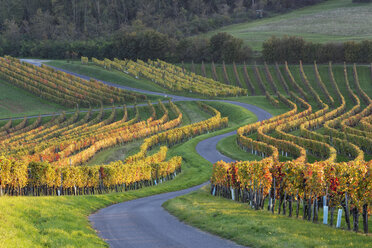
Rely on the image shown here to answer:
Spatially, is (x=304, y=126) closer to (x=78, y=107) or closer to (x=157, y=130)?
(x=157, y=130)

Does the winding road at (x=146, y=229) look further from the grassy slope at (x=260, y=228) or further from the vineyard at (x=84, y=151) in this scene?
the vineyard at (x=84, y=151)

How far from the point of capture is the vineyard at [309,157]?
32.0 metres

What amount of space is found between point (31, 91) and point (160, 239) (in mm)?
135372

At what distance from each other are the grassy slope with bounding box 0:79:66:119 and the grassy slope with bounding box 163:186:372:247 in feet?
342

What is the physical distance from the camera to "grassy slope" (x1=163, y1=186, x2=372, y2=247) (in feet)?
87.5

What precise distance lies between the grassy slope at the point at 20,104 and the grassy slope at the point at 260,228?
104257mm

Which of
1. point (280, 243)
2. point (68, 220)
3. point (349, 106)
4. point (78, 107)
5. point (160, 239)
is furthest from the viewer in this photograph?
point (78, 107)

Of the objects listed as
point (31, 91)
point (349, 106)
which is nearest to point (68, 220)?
point (349, 106)

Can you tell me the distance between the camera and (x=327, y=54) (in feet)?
549

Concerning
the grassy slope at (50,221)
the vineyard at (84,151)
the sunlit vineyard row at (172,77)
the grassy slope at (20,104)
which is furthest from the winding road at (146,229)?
the sunlit vineyard row at (172,77)

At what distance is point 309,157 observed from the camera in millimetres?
77438

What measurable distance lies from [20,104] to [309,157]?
92.8 m

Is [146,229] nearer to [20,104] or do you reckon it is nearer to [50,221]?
[50,221]

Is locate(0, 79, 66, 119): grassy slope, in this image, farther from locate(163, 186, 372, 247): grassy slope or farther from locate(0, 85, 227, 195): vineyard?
locate(163, 186, 372, 247): grassy slope
